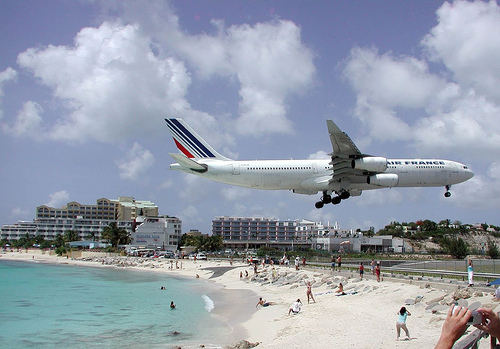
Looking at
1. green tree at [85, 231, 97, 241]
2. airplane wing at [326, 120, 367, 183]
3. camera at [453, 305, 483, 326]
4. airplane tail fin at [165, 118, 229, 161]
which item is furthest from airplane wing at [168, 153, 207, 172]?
green tree at [85, 231, 97, 241]

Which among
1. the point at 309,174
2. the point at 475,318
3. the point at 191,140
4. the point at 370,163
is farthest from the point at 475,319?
the point at 191,140

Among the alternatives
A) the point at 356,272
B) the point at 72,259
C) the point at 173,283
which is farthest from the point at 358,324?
the point at 72,259

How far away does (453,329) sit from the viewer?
12.0 ft

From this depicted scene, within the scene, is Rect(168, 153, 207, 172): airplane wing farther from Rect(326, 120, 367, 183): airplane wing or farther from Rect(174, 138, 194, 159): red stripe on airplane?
Rect(326, 120, 367, 183): airplane wing

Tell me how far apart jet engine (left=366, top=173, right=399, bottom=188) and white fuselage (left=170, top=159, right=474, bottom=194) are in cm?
9

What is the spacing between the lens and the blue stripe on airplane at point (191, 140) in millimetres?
42431

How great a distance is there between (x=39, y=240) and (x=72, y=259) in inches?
2030

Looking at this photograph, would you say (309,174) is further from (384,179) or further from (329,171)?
(384,179)

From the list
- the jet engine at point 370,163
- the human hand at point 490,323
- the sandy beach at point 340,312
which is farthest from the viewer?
the jet engine at point 370,163

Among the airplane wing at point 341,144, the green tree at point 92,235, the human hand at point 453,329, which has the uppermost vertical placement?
the airplane wing at point 341,144

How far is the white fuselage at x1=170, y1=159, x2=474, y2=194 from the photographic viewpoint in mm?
39500

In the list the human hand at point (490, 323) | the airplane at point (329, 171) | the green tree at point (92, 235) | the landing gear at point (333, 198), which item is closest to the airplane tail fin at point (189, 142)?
the airplane at point (329, 171)

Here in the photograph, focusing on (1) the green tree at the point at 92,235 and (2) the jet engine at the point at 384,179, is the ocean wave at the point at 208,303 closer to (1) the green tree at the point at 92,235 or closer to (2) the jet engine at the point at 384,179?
(2) the jet engine at the point at 384,179

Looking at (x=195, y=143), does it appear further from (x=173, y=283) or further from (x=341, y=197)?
(x=173, y=283)
